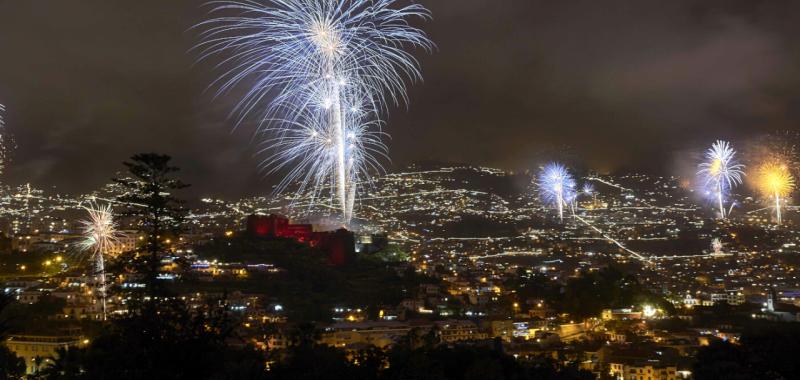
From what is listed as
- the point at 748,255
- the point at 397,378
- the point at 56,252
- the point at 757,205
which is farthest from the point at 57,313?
the point at 757,205

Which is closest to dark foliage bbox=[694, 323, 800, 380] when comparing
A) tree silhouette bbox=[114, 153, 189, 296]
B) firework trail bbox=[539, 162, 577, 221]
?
tree silhouette bbox=[114, 153, 189, 296]

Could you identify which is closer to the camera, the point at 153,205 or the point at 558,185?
the point at 153,205

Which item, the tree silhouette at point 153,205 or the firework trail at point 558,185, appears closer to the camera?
the tree silhouette at point 153,205

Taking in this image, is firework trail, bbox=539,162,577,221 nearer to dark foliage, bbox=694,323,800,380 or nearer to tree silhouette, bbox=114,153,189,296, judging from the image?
dark foliage, bbox=694,323,800,380

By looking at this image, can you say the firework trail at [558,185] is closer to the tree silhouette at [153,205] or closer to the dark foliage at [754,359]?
the dark foliage at [754,359]

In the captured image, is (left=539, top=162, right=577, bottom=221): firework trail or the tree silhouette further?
(left=539, top=162, right=577, bottom=221): firework trail

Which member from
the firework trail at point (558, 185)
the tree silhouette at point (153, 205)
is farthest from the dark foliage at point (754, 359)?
the firework trail at point (558, 185)

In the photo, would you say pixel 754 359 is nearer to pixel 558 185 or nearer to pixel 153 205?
pixel 153 205

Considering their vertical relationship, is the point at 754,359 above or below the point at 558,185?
below

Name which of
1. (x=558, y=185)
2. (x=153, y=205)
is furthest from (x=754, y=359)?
(x=558, y=185)
